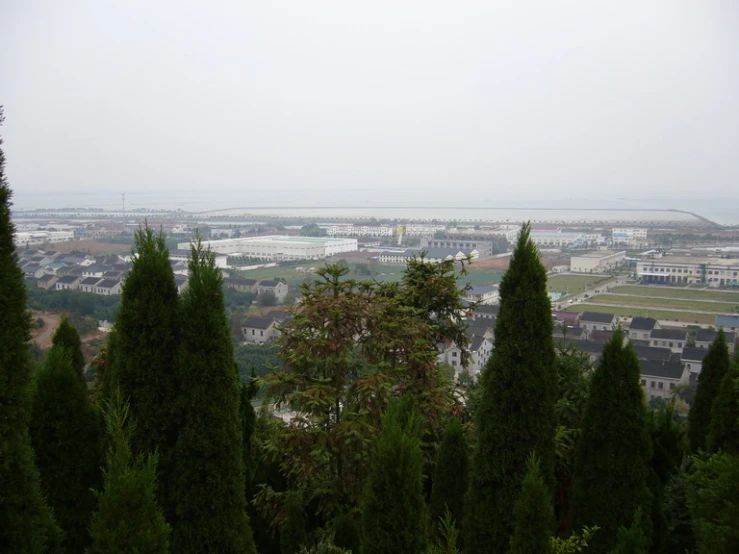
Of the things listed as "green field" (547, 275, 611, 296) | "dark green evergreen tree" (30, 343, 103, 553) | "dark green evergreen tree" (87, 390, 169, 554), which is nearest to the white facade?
"green field" (547, 275, 611, 296)

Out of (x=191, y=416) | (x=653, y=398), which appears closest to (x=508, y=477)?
(x=191, y=416)

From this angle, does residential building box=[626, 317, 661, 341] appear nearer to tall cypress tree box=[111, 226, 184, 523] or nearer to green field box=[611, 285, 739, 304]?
green field box=[611, 285, 739, 304]

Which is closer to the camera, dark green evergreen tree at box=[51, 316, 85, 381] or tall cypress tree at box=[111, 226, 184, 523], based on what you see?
tall cypress tree at box=[111, 226, 184, 523]

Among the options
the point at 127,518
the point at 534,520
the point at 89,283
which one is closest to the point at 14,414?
the point at 127,518

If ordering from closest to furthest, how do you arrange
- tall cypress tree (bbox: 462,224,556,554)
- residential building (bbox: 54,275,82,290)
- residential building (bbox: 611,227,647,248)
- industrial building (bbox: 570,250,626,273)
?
1. tall cypress tree (bbox: 462,224,556,554)
2. residential building (bbox: 54,275,82,290)
3. industrial building (bbox: 570,250,626,273)
4. residential building (bbox: 611,227,647,248)

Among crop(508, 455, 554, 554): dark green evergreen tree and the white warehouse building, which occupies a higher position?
crop(508, 455, 554, 554): dark green evergreen tree

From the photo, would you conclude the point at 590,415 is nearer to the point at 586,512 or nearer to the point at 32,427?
the point at 586,512

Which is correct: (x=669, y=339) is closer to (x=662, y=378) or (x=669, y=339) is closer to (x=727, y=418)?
(x=662, y=378)

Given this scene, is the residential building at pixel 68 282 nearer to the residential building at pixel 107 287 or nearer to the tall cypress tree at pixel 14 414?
the residential building at pixel 107 287
